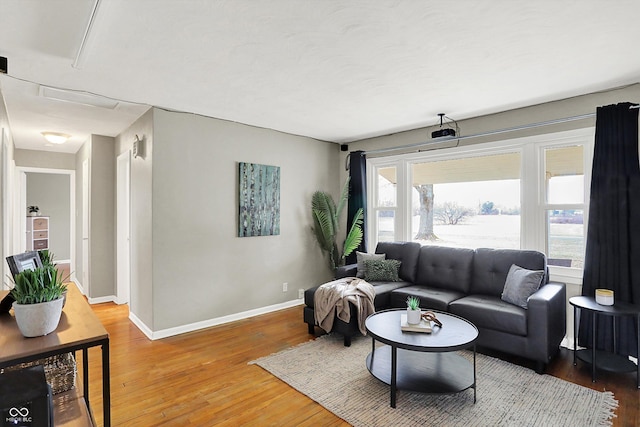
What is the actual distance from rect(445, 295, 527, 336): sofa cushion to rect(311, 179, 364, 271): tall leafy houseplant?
6.27 feet

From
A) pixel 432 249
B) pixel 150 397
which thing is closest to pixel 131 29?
pixel 150 397

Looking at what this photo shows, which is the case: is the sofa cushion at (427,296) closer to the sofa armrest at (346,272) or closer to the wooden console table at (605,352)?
the sofa armrest at (346,272)

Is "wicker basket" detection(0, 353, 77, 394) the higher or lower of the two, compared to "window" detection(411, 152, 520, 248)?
lower

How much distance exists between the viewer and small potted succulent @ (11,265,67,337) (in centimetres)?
142

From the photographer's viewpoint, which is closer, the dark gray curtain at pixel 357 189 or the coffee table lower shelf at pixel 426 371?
the coffee table lower shelf at pixel 426 371

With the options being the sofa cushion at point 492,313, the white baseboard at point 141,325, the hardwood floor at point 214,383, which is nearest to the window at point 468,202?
the sofa cushion at point 492,313

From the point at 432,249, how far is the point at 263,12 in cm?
327

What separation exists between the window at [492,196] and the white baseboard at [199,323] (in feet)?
6.27

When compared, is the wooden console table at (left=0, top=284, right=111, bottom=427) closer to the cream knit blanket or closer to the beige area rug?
the beige area rug

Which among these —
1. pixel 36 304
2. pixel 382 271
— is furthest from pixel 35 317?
pixel 382 271

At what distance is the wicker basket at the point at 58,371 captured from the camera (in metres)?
1.72

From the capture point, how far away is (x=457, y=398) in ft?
8.07

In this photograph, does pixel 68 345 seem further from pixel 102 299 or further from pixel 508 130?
pixel 102 299

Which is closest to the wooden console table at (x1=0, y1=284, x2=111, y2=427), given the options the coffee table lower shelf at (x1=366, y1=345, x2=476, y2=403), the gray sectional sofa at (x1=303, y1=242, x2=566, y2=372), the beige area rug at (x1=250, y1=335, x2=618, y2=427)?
the beige area rug at (x1=250, y1=335, x2=618, y2=427)
